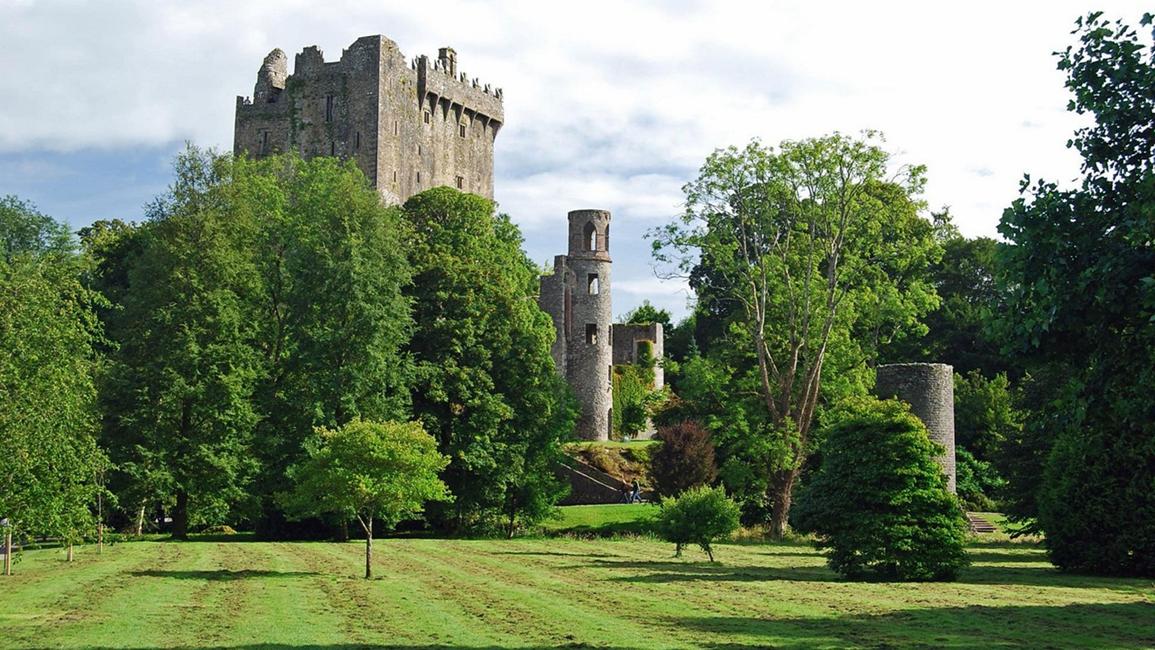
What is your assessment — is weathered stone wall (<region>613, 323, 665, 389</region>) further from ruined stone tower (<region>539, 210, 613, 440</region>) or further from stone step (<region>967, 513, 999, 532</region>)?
stone step (<region>967, 513, 999, 532</region>)

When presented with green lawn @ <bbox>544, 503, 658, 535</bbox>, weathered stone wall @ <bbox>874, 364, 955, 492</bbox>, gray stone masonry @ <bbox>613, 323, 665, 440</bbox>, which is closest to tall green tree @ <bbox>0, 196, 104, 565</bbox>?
green lawn @ <bbox>544, 503, 658, 535</bbox>

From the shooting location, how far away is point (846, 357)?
128 ft

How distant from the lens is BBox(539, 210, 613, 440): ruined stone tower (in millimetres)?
57281

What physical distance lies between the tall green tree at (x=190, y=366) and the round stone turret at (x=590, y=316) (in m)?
22.4

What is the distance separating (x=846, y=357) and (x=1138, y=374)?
26.5 metres

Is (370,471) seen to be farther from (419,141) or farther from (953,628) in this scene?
(419,141)

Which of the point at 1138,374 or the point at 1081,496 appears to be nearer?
the point at 1138,374

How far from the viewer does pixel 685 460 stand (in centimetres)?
4003

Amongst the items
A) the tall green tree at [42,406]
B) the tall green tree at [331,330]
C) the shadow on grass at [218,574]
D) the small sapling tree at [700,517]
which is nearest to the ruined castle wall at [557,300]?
the tall green tree at [331,330]

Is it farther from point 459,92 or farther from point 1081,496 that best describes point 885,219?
point 459,92

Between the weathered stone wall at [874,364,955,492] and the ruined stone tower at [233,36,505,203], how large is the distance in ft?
98.6

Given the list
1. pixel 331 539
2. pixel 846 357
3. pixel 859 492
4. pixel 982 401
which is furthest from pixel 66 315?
pixel 982 401

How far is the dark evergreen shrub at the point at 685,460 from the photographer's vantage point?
40.1 m

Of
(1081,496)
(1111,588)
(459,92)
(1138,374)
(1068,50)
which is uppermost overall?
(459,92)
